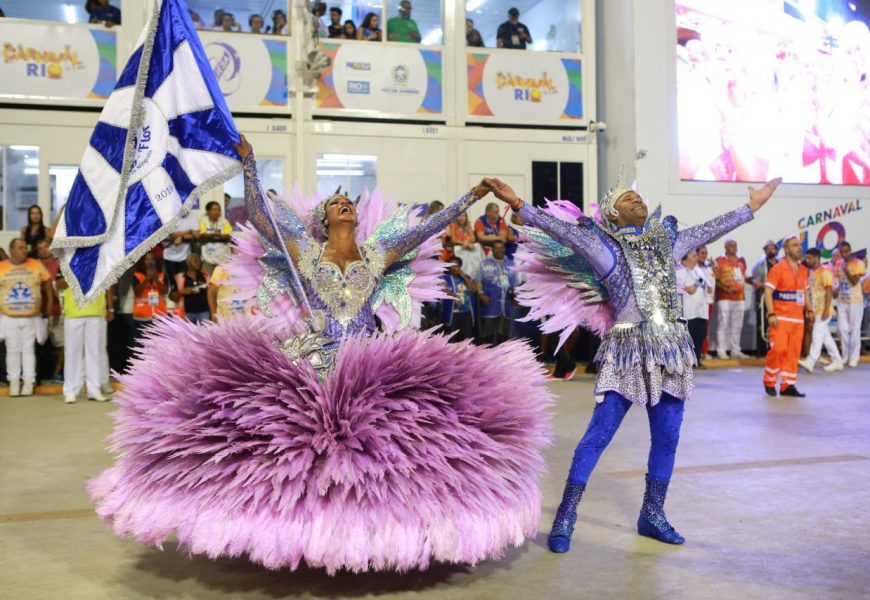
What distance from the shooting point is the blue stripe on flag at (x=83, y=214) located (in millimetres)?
4688

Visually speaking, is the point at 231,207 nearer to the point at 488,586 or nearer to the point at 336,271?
the point at 336,271

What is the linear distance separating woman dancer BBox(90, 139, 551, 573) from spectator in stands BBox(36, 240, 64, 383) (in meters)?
7.88

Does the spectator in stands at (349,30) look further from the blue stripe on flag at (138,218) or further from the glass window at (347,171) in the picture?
the blue stripe on flag at (138,218)

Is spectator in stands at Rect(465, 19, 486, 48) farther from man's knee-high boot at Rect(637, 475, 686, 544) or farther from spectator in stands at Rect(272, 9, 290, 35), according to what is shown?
man's knee-high boot at Rect(637, 475, 686, 544)

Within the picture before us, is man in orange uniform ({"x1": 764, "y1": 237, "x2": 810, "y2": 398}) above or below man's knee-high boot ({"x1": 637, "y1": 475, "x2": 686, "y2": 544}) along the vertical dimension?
above

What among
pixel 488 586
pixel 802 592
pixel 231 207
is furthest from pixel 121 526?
pixel 231 207

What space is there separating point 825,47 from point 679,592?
1660 centimetres

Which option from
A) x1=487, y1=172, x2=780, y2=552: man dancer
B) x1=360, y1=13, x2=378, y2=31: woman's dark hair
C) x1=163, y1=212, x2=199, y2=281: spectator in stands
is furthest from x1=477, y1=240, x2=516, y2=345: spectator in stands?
x1=487, y1=172, x2=780, y2=552: man dancer

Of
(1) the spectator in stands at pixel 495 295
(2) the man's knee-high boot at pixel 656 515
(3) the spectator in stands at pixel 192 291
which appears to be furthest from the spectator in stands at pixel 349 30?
(2) the man's knee-high boot at pixel 656 515

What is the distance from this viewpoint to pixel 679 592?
151 inches

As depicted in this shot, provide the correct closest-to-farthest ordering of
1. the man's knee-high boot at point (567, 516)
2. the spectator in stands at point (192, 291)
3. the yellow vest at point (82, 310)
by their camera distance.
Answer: the man's knee-high boot at point (567, 516), the yellow vest at point (82, 310), the spectator in stands at point (192, 291)

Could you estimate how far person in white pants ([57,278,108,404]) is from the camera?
34.1 feet

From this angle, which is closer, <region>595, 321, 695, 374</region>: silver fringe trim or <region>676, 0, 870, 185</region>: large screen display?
<region>595, 321, 695, 374</region>: silver fringe trim

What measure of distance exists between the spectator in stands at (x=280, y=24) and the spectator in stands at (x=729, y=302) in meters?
8.14
